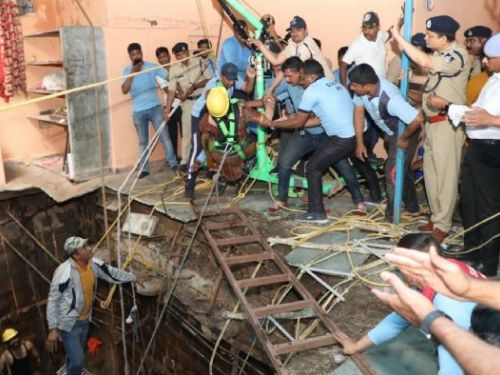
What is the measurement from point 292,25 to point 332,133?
1.74 meters

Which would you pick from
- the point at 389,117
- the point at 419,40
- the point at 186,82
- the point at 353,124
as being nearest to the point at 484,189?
the point at 389,117

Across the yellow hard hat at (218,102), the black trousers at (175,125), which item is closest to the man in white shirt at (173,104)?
the black trousers at (175,125)

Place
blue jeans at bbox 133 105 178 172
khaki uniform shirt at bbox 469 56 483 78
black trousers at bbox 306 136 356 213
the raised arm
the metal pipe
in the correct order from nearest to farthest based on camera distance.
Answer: the raised arm → the metal pipe → black trousers at bbox 306 136 356 213 → khaki uniform shirt at bbox 469 56 483 78 → blue jeans at bbox 133 105 178 172

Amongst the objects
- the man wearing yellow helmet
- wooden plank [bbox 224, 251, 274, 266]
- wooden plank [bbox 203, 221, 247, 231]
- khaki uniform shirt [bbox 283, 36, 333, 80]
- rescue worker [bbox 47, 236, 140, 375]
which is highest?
khaki uniform shirt [bbox 283, 36, 333, 80]

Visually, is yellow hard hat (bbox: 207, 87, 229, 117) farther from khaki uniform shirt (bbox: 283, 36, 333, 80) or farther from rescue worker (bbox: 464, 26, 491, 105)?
rescue worker (bbox: 464, 26, 491, 105)

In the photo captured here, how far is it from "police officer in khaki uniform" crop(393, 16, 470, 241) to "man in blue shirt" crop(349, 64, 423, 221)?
0.23 metres

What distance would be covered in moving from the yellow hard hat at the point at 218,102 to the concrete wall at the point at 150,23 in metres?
2.59

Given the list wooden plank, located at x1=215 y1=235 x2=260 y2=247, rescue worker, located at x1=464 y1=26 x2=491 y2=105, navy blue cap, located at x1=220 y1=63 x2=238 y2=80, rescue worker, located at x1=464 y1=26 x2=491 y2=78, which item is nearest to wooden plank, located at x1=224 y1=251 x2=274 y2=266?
wooden plank, located at x1=215 y1=235 x2=260 y2=247

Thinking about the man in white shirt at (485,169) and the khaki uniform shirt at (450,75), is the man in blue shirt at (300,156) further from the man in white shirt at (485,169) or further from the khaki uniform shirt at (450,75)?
the man in white shirt at (485,169)

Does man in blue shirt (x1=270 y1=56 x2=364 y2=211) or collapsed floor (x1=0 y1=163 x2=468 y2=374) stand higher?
man in blue shirt (x1=270 y1=56 x2=364 y2=211)

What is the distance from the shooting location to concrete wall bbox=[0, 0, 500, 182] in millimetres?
7059

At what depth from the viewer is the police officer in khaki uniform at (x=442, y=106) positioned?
4.30 m

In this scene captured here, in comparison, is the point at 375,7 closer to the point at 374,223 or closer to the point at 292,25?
the point at 292,25

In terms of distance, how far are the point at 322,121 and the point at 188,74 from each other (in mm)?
3078
